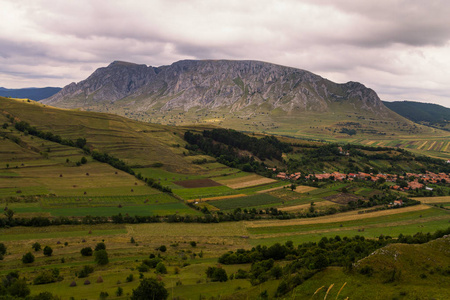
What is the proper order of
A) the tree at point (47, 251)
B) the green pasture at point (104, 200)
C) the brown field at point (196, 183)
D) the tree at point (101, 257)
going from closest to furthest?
1. the tree at point (101, 257)
2. the tree at point (47, 251)
3. the green pasture at point (104, 200)
4. the brown field at point (196, 183)

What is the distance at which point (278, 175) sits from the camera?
544 ft

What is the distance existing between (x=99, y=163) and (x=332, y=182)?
121754mm

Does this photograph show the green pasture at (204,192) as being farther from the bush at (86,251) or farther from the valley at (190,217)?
the bush at (86,251)

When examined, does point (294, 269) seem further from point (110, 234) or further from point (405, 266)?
point (110, 234)

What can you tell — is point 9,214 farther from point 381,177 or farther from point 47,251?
point 381,177

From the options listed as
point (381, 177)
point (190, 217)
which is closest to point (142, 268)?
point (190, 217)

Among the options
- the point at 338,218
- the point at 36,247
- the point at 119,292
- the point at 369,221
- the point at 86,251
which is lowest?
the point at 338,218

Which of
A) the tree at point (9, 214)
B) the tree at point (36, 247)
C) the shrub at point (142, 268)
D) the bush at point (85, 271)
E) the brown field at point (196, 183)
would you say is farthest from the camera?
the brown field at point (196, 183)

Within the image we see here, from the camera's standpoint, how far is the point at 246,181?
148000mm

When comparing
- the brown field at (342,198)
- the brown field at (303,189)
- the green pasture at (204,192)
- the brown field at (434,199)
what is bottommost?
the green pasture at (204,192)

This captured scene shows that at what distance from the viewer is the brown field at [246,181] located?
140m

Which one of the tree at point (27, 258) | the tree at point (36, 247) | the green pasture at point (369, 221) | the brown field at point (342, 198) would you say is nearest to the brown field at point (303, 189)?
the brown field at point (342, 198)

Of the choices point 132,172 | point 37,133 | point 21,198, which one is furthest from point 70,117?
point 21,198

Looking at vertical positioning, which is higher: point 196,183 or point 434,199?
point 434,199
